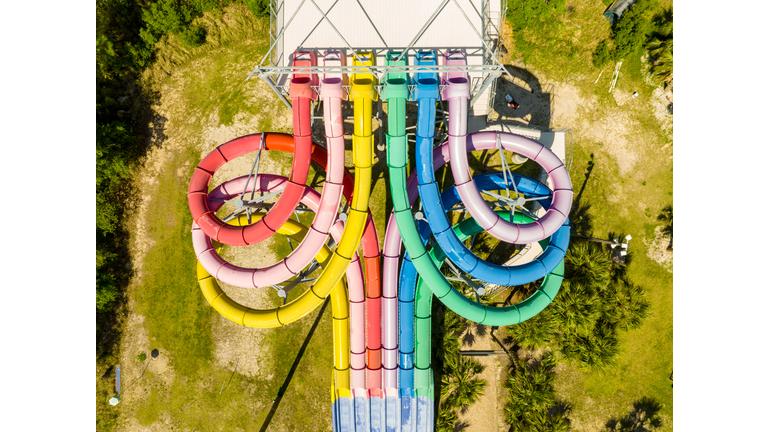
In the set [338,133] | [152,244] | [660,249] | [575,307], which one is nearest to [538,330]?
[575,307]

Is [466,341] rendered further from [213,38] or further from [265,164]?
[213,38]

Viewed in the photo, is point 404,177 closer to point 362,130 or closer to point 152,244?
point 362,130

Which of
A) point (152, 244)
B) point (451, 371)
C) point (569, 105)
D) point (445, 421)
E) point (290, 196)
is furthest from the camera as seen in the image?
point (569, 105)

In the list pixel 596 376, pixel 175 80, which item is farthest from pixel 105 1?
pixel 596 376

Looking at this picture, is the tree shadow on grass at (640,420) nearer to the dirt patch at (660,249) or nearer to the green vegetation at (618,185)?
the green vegetation at (618,185)

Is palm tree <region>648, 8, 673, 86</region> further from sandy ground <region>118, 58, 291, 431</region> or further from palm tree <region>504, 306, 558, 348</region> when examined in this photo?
sandy ground <region>118, 58, 291, 431</region>

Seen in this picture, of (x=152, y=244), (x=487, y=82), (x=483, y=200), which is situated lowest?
(x=152, y=244)
